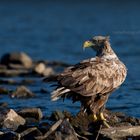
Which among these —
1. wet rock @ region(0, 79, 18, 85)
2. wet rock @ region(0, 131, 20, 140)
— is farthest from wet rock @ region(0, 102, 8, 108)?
wet rock @ region(0, 79, 18, 85)

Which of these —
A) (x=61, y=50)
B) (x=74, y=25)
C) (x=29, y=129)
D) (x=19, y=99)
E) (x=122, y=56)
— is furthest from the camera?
(x=74, y=25)

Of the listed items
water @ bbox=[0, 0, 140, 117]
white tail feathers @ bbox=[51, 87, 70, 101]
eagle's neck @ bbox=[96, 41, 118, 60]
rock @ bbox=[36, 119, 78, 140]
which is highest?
eagle's neck @ bbox=[96, 41, 118, 60]

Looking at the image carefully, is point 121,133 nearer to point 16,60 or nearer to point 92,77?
point 92,77

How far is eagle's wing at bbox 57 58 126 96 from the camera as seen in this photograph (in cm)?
1252

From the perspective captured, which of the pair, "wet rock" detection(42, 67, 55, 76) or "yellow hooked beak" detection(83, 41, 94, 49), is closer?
"yellow hooked beak" detection(83, 41, 94, 49)

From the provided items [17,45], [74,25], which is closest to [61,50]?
[17,45]

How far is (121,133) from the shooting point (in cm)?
1216

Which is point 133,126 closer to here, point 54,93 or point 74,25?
point 54,93

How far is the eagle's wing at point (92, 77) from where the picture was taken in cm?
1252

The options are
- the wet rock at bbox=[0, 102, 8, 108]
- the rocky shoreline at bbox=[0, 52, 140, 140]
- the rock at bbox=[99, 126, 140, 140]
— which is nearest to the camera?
the rocky shoreline at bbox=[0, 52, 140, 140]

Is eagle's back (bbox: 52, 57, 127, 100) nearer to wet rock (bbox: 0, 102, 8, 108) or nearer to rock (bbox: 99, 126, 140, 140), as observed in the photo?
rock (bbox: 99, 126, 140, 140)

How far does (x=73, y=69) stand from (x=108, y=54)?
0.83m

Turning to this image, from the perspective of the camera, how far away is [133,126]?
12.3 metres

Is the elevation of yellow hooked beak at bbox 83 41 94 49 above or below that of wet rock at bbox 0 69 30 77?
above
